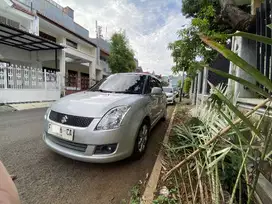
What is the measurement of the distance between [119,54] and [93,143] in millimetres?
18704

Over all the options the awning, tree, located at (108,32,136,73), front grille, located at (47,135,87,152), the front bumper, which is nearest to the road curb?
the front bumper

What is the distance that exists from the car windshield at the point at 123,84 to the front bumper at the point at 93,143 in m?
1.18

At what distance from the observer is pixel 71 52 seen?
13.8 m

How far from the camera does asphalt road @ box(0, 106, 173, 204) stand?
6.50 ft

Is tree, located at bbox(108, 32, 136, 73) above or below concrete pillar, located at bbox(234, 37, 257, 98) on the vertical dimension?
above

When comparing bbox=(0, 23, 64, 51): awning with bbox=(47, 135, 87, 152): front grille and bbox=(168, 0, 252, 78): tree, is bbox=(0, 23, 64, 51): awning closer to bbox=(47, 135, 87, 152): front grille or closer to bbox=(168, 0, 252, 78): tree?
bbox=(168, 0, 252, 78): tree

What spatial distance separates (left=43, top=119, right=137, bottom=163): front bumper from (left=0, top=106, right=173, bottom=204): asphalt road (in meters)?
0.28

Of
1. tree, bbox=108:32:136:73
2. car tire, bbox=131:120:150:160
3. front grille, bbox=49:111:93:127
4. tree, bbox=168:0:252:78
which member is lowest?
car tire, bbox=131:120:150:160

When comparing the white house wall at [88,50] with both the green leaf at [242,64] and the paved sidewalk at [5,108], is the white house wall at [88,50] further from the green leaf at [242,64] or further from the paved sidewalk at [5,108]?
the green leaf at [242,64]

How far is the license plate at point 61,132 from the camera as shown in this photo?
2.34 m

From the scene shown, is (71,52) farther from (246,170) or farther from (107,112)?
(246,170)

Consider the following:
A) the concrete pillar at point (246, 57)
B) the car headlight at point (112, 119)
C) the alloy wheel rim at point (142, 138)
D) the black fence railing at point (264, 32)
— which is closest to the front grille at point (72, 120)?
the car headlight at point (112, 119)

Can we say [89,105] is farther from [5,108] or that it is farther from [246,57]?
[5,108]

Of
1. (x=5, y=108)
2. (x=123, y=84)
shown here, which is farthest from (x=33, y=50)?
(x=123, y=84)
